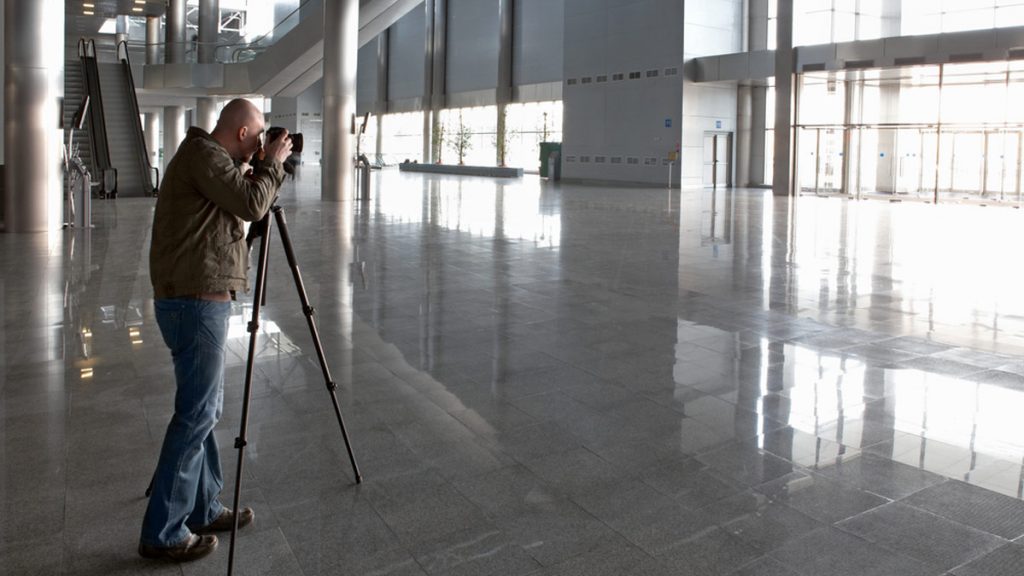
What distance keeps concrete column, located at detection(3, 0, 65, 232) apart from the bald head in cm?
1316

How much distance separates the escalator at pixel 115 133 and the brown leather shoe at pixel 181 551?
2167 centimetres

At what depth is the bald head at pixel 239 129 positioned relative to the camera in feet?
11.1

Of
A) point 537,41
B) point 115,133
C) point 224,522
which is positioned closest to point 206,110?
point 115,133

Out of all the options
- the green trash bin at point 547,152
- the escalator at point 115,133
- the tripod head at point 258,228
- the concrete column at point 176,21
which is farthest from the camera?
the green trash bin at point 547,152

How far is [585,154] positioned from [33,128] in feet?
92.5

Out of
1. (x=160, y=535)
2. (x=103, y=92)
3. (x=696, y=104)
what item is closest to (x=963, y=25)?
(x=696, y=104)

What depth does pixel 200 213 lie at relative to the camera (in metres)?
3.27

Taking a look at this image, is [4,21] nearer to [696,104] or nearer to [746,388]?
[746,388]

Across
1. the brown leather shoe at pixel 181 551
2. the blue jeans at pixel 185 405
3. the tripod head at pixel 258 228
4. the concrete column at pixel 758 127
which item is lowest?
the brown leather shoe at pixel 181 551

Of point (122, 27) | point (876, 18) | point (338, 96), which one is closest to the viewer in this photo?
point (338, 96)

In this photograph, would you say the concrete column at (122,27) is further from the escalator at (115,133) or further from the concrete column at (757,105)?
the concrete column at (757,105)

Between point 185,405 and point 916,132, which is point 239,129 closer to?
point 185,405

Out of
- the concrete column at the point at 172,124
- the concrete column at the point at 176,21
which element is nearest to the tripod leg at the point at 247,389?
the concrete column at the point at 176,21

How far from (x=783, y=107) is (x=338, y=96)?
616 inches
